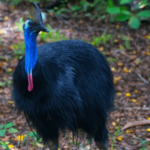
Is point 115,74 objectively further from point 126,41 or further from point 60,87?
point 60,87

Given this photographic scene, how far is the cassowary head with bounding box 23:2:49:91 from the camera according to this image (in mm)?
1854

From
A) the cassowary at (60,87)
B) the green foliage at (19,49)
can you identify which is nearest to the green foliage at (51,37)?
the green foliage at (19,49)

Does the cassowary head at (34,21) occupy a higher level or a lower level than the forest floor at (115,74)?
higher

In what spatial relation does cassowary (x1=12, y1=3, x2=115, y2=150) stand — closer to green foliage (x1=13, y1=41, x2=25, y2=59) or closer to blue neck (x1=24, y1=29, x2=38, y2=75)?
blue neck (x1=24, y1=29, x2=38, y2=75)

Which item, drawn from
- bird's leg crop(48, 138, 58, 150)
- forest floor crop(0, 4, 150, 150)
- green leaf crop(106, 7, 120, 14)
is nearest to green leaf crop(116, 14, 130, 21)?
green leaf crop(106, 7, 120, 14)

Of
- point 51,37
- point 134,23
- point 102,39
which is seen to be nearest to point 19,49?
point 51,37

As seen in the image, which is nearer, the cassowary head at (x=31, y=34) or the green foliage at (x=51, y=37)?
the cassowary head at (x=31, y=34)

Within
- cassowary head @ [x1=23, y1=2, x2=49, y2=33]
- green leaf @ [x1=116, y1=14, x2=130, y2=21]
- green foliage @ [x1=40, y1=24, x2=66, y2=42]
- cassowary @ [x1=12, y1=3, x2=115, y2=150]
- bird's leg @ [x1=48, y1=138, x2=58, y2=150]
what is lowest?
bird's leg @ [x1=48, y1=138, x2=58, y2=150]

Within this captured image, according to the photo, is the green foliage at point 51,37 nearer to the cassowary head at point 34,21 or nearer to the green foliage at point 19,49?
the green foliage at point 19,49

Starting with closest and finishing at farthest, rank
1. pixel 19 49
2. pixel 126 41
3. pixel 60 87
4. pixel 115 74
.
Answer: pixel 60 87 → pixel 115 74 → pixel 19 49 → pixel 126 41

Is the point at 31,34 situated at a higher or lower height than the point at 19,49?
higher

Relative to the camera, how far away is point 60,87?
2.00 m

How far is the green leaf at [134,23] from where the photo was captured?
4525 millimetres

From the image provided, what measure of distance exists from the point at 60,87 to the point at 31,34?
0.44 m
